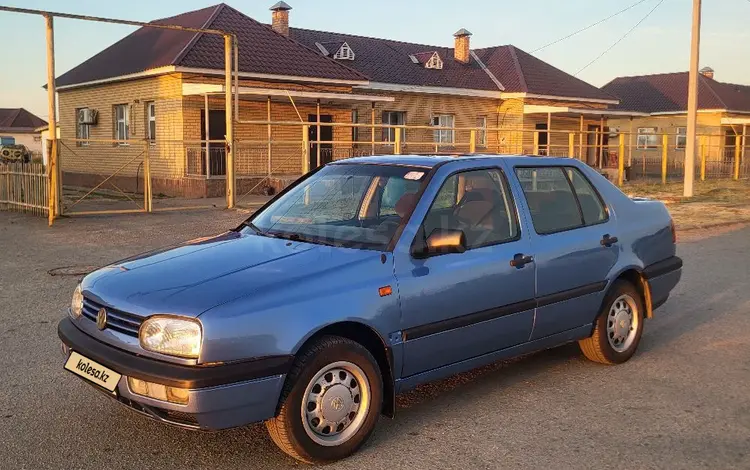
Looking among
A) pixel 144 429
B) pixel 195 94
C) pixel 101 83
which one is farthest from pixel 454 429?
pixel 101 83

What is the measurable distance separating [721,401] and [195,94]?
19606 millimetres

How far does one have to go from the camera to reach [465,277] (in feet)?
14.5

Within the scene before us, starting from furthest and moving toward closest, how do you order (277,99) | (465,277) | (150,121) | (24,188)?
(150,121) → (277,99) → (24,188) → (465,277)

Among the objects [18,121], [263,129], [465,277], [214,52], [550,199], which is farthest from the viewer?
[18,121]

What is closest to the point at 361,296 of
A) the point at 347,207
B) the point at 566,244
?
the point at 347,207

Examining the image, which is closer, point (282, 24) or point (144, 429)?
point (144, 429)

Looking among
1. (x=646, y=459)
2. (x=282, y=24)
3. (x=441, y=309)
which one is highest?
(x=282, y=24)

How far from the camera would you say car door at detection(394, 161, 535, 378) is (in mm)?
4191

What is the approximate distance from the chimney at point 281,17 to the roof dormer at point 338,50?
1.51 meters

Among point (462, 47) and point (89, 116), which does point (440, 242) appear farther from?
point (462, 47)

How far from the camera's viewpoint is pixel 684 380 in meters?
5.27

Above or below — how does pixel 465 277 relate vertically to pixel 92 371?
above

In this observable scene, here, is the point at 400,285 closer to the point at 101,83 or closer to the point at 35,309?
the point at 35,309

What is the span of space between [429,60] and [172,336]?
2960 centimetres
